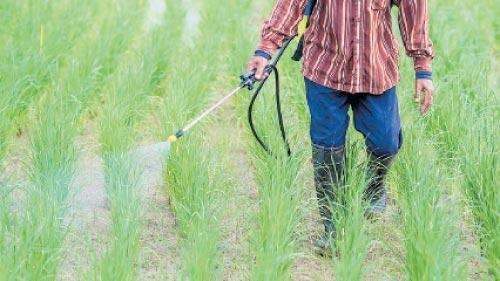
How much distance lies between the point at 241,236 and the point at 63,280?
0.71 metres

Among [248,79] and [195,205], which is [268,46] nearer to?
[248,79]

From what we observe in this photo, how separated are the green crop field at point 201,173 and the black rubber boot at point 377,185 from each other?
7cm

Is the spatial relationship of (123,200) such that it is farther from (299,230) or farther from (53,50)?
(53,50)

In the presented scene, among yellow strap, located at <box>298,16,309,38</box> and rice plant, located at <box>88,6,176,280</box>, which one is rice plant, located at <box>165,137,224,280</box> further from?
yellow strap, located at <box>298,16,309,38</box>

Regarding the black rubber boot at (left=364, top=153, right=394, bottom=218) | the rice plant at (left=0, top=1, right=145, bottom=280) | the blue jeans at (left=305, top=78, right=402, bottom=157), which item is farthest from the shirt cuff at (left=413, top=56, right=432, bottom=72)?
the rice plant at (left=0, top=1, right=145, bottom=280)

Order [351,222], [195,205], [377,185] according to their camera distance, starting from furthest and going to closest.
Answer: [377,185], [195,205], [351,222]

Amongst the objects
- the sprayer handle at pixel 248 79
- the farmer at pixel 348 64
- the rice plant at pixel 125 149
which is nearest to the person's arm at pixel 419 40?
the farmer at pixel 348 64

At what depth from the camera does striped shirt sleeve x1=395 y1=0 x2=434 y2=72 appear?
3.56 m

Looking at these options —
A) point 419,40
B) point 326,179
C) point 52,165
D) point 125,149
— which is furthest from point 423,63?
point 52,165

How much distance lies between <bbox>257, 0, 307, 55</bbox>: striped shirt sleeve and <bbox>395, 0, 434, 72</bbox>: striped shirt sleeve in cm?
37

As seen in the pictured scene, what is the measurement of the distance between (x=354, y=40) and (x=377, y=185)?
2.23ft

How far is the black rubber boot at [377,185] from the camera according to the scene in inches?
149

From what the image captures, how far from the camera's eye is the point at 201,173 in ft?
12.4

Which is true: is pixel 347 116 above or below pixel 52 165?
above
